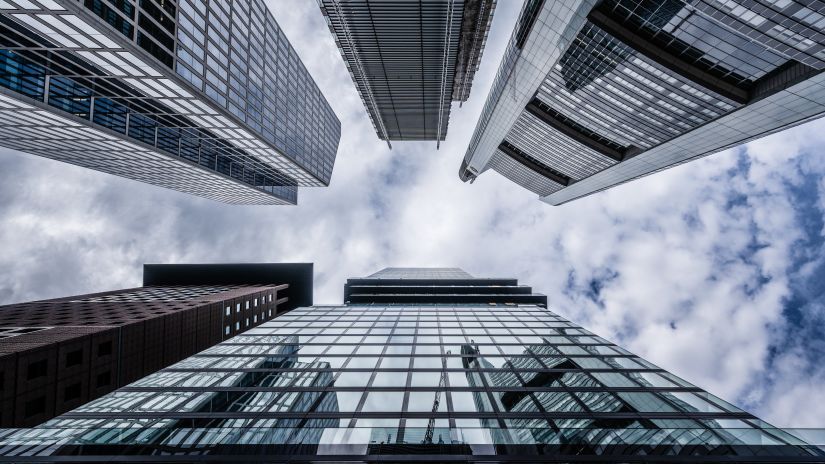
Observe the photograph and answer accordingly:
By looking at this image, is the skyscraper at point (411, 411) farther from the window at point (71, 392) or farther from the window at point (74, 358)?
the window at point (71, 392)

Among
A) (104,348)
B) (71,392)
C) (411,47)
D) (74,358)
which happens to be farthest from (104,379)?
(411,47)

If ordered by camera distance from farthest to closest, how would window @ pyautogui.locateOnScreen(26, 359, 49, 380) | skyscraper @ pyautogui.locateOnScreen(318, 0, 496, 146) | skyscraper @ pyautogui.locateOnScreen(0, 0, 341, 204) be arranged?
skyscraper @ pyautogui.locateOnScreen(318, 0, 496, 146), skyscraper @ pyautogui.locateOnScreen(0, 0, 341, 204), window @ pyautogui.locateOnScreen(26, 359, 49, 380)

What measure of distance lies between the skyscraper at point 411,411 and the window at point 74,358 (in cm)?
1912

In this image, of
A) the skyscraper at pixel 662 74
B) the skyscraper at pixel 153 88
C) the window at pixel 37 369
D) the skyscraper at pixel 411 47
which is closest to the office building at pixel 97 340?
the window at pixel 37 369

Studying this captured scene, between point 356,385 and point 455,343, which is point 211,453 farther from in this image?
point 455,343

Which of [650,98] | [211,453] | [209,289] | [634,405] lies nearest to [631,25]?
[650,98]

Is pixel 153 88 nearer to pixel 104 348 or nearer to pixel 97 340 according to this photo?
pixel 97 340

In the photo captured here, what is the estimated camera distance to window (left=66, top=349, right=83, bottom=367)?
102 feet

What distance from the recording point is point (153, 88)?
42.6m

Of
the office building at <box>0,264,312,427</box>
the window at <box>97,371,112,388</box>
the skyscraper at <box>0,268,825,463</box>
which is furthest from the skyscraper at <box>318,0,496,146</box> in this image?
the window at <box>97,371,112,388</box>

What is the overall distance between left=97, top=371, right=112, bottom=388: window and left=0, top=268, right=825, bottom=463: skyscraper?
20707 mm

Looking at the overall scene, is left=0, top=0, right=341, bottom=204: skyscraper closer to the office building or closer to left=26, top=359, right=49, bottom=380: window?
the office building

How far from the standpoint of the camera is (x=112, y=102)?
48938 millimetres

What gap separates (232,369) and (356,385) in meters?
6.56
